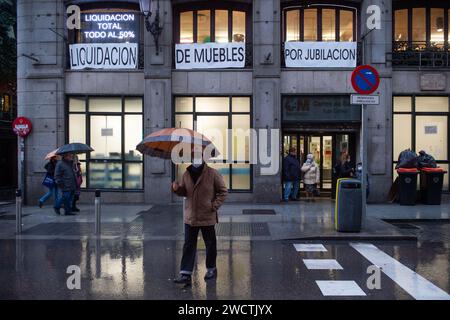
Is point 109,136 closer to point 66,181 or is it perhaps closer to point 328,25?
point 66,181

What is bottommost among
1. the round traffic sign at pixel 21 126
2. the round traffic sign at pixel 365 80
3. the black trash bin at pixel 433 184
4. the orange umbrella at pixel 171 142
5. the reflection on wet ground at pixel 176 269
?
the reflection on wet ground at pixel 176 269

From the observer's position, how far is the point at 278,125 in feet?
54.9

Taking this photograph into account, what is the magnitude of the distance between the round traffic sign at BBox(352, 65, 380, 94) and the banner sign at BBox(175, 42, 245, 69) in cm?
642

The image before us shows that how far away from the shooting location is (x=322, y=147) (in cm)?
1902

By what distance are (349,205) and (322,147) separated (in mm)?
8284

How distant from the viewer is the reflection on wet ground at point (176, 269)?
262 inches

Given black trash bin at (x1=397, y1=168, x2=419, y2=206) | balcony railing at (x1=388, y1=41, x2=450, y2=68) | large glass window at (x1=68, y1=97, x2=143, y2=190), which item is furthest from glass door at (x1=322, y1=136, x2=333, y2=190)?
large glass window at (x1=68, y1=97, x2=143, y2=190)

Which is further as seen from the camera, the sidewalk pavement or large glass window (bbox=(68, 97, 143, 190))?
large glass window (bbox=(68, 97, 143, 190))

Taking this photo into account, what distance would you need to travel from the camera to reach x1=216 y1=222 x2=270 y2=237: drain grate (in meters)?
11.2

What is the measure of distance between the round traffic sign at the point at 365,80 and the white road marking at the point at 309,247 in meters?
3.74

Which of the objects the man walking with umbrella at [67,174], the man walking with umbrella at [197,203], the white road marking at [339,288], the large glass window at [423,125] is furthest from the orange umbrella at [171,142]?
the large glass window at [423,125]

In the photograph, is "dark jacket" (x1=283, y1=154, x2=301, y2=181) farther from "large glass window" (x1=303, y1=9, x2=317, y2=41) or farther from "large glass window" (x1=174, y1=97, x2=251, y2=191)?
"large glass window" (x1=303, y1=9, x2=317, y2=41)

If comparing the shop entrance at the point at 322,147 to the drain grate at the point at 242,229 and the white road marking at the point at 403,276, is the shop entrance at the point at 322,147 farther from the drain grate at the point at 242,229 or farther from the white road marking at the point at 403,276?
the white road marking at the point at 403,276
